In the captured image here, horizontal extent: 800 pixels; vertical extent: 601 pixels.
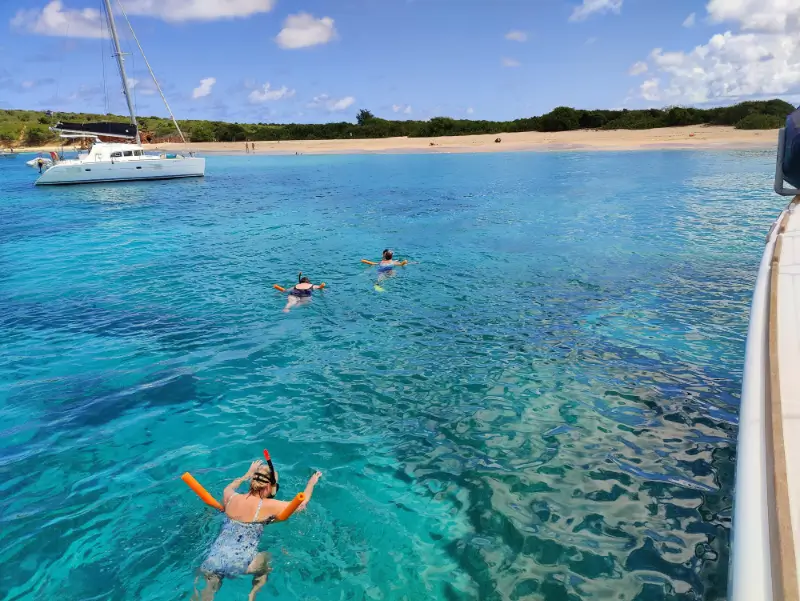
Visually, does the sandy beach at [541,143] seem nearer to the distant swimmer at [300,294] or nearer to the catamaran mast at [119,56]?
the catamaran mast at [119,56]

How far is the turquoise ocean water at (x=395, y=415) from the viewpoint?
5.24 m

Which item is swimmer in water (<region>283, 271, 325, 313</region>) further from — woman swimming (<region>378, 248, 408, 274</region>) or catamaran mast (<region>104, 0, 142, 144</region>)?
catamaran mast (<region>104, 0, 142, 144</region>)

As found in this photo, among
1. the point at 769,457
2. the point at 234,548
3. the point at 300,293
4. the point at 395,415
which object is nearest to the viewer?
the point at 769,457

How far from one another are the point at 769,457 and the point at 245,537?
4557mm

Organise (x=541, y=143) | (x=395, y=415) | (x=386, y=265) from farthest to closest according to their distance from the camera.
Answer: (x=541, y=143) < (x=386, y=265) < (x=395, y=415)

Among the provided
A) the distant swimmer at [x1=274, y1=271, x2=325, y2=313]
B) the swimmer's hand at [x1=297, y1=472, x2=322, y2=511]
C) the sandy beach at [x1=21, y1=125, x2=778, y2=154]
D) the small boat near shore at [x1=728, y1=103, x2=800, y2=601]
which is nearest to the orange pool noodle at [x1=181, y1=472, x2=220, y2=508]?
the swimmer's hand at [x1=297, y1=472, x2=322, y2=511]

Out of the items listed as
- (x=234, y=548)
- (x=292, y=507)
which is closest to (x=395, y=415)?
(x=292, y=507)

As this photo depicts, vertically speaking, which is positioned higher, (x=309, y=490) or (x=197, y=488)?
(x=197, y=488)

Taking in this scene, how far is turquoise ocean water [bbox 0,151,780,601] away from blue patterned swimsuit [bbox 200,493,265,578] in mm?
173

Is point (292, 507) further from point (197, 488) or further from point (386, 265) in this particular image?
point (386, 265)

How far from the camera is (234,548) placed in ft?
17.1

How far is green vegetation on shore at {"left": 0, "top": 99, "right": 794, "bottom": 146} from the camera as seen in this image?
67.1 m

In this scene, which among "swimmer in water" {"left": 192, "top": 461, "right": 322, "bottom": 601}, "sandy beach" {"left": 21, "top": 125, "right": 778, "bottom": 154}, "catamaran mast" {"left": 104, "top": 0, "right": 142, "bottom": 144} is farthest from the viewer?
"sandy beach" {"left": 21, "top": 125, "right": 778, "bottom": 154}

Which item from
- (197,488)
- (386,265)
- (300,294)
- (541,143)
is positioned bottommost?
(197,488)
